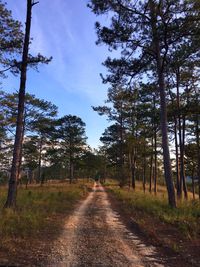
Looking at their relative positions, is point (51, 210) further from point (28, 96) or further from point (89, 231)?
point (28, 96)

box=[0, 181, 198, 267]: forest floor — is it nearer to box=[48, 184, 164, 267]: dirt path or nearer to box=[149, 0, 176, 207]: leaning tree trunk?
box=[48, 184, 164, 267]: dirt path

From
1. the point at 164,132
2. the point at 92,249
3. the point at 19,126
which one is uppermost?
the point at 164,132

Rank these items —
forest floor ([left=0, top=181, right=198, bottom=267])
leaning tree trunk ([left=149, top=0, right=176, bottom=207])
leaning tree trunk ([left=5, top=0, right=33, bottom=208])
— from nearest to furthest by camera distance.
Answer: forest floor ([left=0, top=181, right=198, bottom=267]) < leaning tree trunk ([left=5, top=0, right=33, bottom=208]) < leaning tree trunk ([left=149, top=0, right=176, bottom=207])

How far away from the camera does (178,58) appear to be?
42.7 feet

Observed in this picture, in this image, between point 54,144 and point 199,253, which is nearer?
point 199,253

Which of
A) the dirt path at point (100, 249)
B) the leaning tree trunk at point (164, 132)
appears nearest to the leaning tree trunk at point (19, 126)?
the dirt path at point (100, 249)

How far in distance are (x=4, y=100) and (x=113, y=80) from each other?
1730 centimetres

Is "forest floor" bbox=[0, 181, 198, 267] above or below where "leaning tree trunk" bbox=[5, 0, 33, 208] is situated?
below

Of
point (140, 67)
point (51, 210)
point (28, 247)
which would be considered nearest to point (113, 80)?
point (140, 67)

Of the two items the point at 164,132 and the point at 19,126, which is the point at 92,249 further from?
the point at 164,132

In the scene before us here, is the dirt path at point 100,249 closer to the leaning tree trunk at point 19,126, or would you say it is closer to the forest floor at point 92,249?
the forest floor at point 92,249

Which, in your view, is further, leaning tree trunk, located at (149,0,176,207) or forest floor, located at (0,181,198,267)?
leaning tree trunk, located at (149,0,176,207)

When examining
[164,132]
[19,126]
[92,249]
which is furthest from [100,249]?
[164,132]

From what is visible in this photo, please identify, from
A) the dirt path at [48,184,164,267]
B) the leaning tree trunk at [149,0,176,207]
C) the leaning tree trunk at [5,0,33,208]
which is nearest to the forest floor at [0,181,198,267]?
the dirt path at [48,184,164,267]
